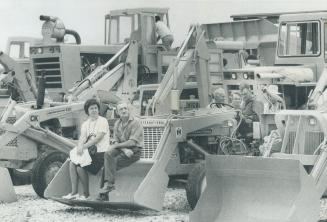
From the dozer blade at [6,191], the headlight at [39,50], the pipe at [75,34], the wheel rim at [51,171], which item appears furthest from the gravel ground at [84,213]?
the pipe at [75,34]

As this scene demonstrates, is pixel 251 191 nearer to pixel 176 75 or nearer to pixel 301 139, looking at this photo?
pixel 301 139

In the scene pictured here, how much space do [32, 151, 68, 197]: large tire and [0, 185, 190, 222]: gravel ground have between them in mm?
284

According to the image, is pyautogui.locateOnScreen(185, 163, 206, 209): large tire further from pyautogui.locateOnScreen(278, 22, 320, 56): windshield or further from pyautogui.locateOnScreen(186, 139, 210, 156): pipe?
pyautogui.locateOnScreen(278, 22, 320, 56): windshield

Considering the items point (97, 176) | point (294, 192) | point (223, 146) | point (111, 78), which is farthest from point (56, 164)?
point (294, 192)

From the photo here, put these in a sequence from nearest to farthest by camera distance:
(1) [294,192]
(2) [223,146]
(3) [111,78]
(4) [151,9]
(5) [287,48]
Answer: (1) [294,192] → (2) [223,146] → (5) [287,48] → (3) [111,78] → (4) [151,9]

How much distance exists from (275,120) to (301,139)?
1.83ft

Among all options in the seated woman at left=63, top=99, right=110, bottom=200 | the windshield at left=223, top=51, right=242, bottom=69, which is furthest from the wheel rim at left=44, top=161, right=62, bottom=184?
the windshield at left=223, top=51, right=242, bottom=69

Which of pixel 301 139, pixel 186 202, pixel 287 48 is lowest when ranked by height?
pixel 186 202

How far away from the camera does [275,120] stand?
12367 mm

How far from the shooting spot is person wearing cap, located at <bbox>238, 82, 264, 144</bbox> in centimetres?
1530

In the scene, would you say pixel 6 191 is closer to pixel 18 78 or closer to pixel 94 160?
pixel 94 160

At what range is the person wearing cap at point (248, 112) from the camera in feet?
50.2

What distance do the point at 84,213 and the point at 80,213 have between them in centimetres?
6

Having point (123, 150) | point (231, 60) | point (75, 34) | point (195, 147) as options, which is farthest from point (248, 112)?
point (75, 34)
